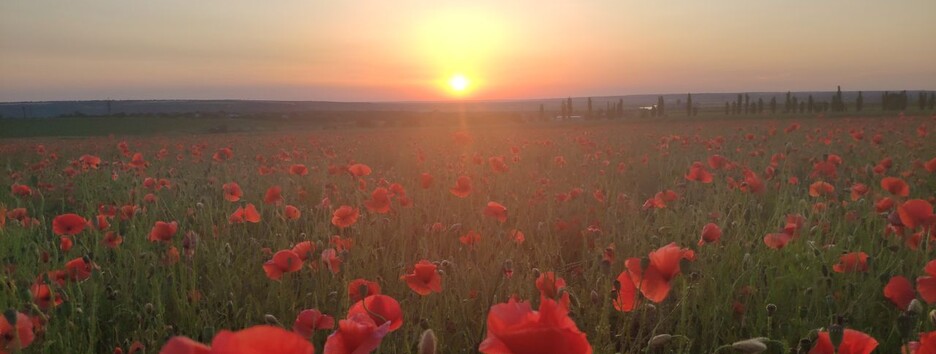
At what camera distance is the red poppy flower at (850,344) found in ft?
4.11

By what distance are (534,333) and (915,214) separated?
7.07ft

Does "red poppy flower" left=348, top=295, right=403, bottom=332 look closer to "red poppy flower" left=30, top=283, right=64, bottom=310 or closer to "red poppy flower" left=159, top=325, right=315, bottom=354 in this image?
"red poppy flower" left=159, top=325, right=315, bottom=354

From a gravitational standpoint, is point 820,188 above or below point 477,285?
above

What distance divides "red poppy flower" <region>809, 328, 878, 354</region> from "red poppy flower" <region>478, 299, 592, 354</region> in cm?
68

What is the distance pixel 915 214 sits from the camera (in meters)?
2.40

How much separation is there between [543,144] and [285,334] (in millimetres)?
9332

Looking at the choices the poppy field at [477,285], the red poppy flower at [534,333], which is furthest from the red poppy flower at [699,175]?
the red poppy flower at [534,333]

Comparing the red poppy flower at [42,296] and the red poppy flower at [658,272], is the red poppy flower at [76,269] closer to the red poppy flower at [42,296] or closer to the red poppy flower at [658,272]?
the red poppy flower at [42,296]

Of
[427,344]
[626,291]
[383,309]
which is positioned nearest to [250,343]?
[427,344]

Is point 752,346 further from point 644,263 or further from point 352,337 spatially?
point 352,337

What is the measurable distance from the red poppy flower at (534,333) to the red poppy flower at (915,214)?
2039mm

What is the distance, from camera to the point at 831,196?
404 cm

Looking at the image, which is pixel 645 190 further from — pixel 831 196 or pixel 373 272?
pixel 373 272

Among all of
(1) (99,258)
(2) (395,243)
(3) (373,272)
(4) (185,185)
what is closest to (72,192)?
(4) (185,185)
